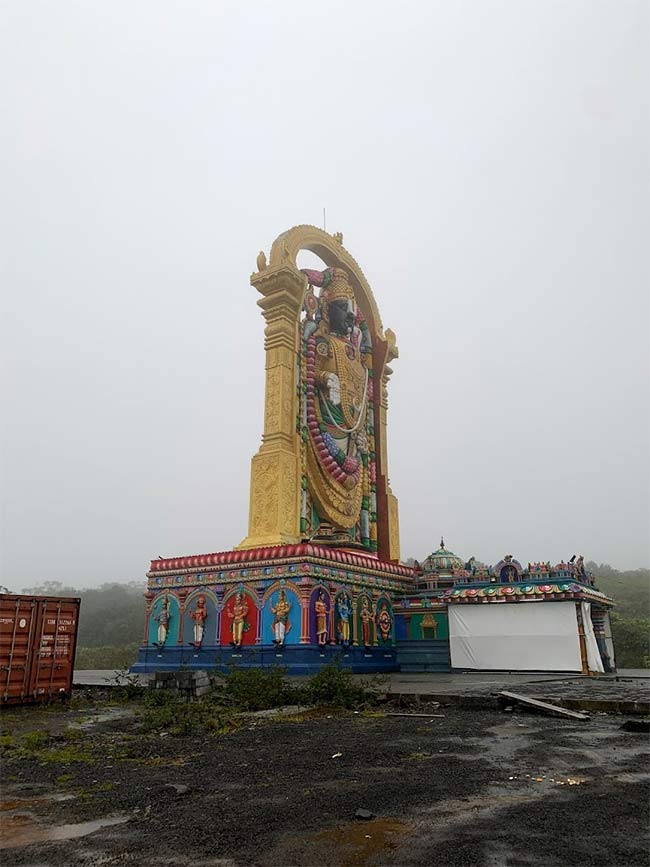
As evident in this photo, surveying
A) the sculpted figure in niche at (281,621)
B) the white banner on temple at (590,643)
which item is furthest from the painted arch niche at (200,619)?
the white banner on temple at (590,643)

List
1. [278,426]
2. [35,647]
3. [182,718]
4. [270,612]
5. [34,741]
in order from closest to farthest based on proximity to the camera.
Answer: [34,741], [182,718], [35,647], [270,612], [278,426]

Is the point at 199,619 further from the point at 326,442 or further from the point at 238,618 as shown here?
the point at 326,442

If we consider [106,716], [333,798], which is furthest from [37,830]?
[106,716]

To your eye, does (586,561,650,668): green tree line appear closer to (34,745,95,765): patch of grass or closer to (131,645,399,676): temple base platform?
(131,645,399,676): temple base platform

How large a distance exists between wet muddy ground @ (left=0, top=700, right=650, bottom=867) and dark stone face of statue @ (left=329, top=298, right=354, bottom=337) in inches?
720

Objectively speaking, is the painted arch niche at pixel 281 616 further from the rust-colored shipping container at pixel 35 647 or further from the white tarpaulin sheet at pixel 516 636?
the rust-colored shipping container at pixel 35 647

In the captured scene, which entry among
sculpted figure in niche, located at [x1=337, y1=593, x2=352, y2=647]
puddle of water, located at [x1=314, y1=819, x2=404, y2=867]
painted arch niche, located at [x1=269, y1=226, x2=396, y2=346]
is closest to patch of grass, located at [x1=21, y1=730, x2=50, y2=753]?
puddle of water, located at [x1=314, y1=819, x2=404, y2=867]

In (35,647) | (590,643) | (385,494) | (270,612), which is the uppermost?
(385,494)

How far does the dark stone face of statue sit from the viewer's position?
2445 cm

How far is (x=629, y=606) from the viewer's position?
3862cm

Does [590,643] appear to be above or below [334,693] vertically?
above

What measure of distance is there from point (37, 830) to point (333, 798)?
6.39 feet

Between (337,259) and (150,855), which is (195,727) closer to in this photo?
(150,855)

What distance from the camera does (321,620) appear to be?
16.8m
